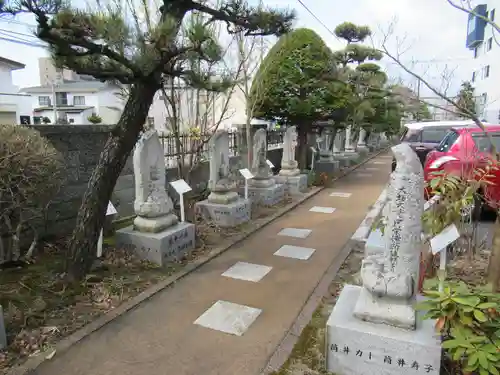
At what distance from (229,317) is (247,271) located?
1193mm

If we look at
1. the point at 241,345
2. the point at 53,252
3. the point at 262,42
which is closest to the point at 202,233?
the point at 53,252

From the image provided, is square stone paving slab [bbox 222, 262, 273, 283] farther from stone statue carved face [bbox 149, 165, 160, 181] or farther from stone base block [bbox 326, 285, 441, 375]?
stone base block [bbox 326, 285, 441, 375]

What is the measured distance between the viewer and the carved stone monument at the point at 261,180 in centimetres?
834

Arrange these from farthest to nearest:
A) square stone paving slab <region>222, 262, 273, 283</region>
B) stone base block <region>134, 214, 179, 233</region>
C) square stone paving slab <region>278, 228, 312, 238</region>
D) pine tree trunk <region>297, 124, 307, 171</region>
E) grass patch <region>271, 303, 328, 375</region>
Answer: pine tree trunk <region>297, 124, 307, 171</region>, square stone paving slab <region>278, 228, 312, 238</region>, stone base block <region>134, 214, 179, 233</region>, square stone paving slab <region>222, 262, 273, 283</region>, grass patch <region>271, 303, 328, 375</region>

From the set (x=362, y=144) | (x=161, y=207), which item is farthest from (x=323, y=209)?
(x=362, y=144)

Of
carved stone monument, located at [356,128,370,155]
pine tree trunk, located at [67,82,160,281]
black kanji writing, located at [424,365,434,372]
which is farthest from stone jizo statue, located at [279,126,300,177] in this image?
carved stone monument, located at [356,128,370,155]

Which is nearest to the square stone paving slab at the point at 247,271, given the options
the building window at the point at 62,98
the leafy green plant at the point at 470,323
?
the leafy green plant at the point at 470,323

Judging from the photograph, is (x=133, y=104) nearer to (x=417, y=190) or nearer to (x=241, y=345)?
(x=241, y=345)

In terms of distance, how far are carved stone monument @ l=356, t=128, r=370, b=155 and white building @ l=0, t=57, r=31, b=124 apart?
17.8m

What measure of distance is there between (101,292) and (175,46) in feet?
8.93

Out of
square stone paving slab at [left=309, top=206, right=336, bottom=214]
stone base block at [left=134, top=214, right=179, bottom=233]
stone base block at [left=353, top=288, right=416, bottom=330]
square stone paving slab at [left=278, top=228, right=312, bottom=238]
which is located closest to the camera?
stone base block at [left=353, top=288, right=416, bottom=330]

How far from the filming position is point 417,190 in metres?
2.50

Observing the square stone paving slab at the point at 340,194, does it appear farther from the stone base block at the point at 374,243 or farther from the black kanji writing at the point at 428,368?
the black kanji writing at the point at 428,368

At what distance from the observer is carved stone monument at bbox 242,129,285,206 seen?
8344mm
